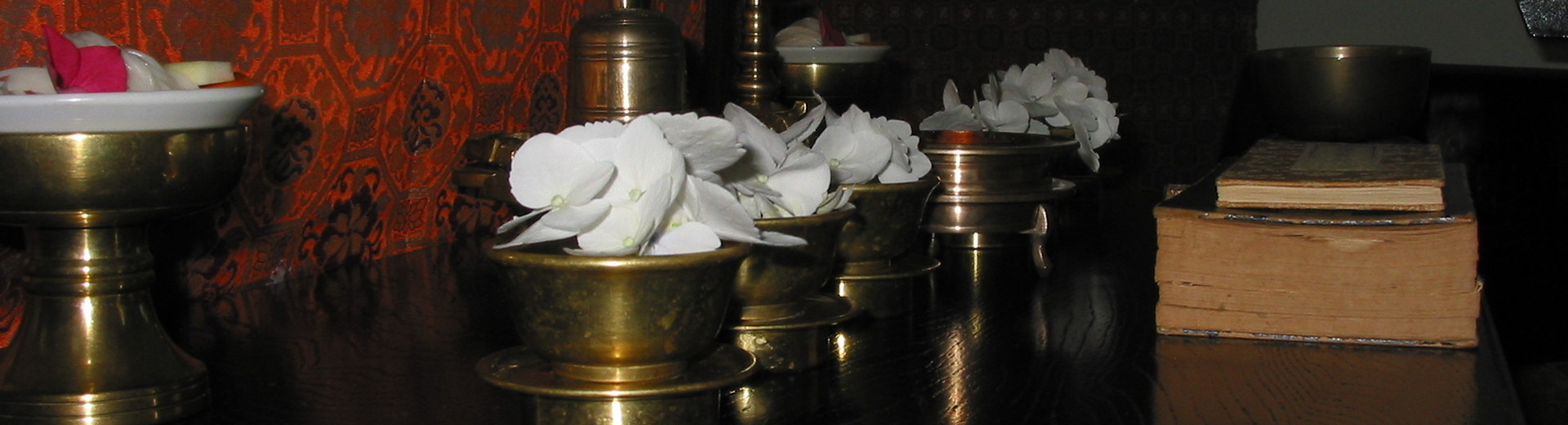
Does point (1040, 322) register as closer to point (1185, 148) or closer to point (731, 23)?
point (731, 23)

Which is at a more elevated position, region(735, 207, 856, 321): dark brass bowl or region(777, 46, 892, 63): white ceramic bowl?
region(777, 46, 892, 63): white ceramic bowl

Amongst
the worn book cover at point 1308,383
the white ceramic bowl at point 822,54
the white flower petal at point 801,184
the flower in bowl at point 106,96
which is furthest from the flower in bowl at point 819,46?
the flower in bowl at point 106,96

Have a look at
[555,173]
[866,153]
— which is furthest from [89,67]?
[866,153]

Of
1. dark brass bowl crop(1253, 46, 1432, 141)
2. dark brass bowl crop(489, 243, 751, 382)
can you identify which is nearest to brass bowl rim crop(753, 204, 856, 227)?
dark brass bowl crop(489, 243, 751, 382)

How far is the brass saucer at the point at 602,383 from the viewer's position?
2.09 ft

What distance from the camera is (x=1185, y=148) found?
3805 millimetres

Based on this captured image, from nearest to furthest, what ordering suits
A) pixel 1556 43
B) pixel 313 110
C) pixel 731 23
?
pixel 313 110, pixel 731 23, pixel 1556 43

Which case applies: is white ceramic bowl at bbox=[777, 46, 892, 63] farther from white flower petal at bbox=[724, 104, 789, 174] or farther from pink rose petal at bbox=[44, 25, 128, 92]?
pink rose petal at bbox=[44, 25, 128, 92]

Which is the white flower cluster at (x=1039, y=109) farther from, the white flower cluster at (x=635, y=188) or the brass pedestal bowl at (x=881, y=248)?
the white flower cluster at (x=635, y=188)

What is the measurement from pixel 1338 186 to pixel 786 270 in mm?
420

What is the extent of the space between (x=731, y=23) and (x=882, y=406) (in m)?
1.86

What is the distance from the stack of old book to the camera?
0.94m

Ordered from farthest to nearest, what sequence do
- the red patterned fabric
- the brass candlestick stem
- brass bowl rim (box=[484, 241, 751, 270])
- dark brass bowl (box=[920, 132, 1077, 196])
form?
the brass candlestick stem < dark brass bowl (box=[920, 132, 1077, 196]) < the red patterned fabric < brass bowl rim (box=[484, 241, 751, 270])

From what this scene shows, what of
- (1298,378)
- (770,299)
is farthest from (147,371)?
(1298,378)
